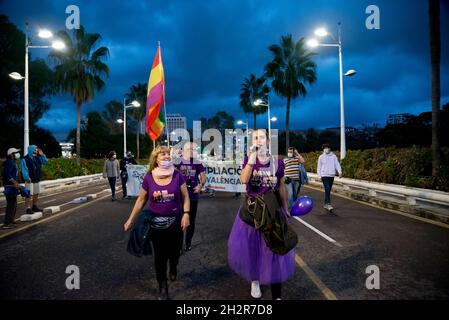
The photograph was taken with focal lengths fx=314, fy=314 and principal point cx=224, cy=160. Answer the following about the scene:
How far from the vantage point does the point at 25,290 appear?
4.01 meters

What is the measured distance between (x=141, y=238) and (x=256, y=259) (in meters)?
1.37

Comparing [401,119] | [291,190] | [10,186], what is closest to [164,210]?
[10,186]

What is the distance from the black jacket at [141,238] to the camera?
12.1 ft

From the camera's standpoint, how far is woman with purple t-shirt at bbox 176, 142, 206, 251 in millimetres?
5891


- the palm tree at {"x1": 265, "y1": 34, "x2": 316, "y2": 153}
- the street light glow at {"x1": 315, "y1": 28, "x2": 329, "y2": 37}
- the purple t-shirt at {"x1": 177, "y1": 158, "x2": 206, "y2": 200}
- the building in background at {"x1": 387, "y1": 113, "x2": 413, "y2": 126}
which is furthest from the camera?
the building in background at {"x1": 387, "y1": 113, "x2": 413, "y2": 126}

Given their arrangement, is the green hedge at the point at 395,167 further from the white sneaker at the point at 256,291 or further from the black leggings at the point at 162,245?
the black leggings at the point at 162,245

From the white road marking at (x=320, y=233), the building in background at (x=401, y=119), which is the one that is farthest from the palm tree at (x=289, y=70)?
the building in background at (x=401, y=119)

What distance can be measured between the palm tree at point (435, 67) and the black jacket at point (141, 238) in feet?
37.8

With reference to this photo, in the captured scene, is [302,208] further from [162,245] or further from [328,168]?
[328,168]

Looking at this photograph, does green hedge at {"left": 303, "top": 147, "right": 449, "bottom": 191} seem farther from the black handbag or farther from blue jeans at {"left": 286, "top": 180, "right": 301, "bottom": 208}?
the black handbag

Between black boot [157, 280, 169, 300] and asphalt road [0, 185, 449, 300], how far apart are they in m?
0.10

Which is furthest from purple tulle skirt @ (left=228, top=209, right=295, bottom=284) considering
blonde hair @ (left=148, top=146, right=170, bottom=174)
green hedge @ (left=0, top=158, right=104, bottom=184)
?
green hedge @ (left=0, top=158, right=104, bottom=184)
